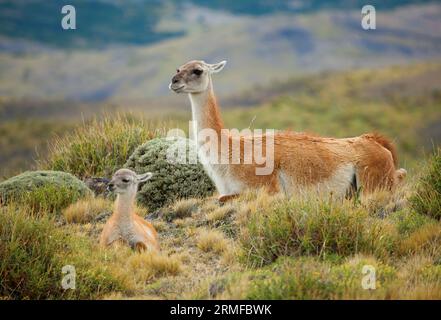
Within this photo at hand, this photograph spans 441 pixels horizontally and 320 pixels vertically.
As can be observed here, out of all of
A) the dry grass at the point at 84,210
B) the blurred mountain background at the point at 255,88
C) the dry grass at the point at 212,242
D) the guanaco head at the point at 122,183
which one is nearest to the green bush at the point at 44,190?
the dry grass at the point at 84,210

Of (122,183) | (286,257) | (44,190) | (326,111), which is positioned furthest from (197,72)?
(326,111)

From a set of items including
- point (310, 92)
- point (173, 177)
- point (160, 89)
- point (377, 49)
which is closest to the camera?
point (173, 177)

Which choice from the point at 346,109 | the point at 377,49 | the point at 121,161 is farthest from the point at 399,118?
the point at 377,49

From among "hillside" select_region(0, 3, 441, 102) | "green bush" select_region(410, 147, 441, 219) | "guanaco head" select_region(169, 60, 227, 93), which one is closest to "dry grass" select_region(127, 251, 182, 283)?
"guanaco head" select_region(169, 60, 227, 93)

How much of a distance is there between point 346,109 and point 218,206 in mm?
70765

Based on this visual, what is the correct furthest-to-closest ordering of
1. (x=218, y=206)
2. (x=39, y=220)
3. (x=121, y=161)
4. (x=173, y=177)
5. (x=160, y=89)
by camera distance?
1. (x=160, y=89)
2. (x=121, y=161)
3. (x=173, y=177)
4. (x=218, y=206)
5. (x=39, y=220)

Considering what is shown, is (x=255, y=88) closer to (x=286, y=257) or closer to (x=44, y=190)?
(x=44, y=190)

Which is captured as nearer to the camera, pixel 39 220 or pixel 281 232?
pixel 281 232

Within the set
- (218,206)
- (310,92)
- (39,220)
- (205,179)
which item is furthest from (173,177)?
(310,92)

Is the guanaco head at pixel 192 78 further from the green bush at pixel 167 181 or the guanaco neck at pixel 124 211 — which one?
the guanaco neck at pixel 124 211

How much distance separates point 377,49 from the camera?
641ft

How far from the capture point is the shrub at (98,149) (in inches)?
546

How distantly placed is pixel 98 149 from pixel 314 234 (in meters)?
6.11

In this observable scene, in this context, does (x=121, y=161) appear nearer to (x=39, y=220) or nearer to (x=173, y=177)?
(x=173, y=177)
